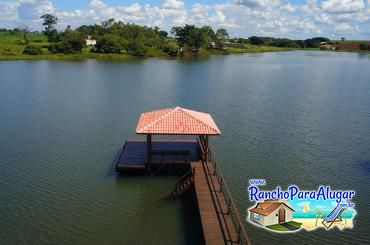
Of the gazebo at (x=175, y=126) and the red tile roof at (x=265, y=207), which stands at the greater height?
the gazebo at (x=175, y=126)

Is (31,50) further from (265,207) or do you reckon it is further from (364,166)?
(265,207)

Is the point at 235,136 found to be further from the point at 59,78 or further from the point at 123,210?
the point at 59,78

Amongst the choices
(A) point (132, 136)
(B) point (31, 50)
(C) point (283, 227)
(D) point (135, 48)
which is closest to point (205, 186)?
(C) point (283, 227)

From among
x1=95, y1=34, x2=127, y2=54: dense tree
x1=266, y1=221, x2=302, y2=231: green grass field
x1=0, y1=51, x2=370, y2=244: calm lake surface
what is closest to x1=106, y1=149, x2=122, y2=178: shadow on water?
x1=0, y1=51, x2=370, y2=244: calm lake surface

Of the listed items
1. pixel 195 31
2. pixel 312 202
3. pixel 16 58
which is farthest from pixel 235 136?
pixel 195 31

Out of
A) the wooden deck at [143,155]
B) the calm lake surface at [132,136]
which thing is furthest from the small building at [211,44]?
the wooden deck at [143,155]

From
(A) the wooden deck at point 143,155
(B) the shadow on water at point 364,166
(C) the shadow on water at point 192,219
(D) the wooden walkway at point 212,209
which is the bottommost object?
(C) the shadow on water at point 192,219

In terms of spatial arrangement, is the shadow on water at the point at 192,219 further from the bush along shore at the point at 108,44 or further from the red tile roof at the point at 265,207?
the bush along shore at the point at 108,44
